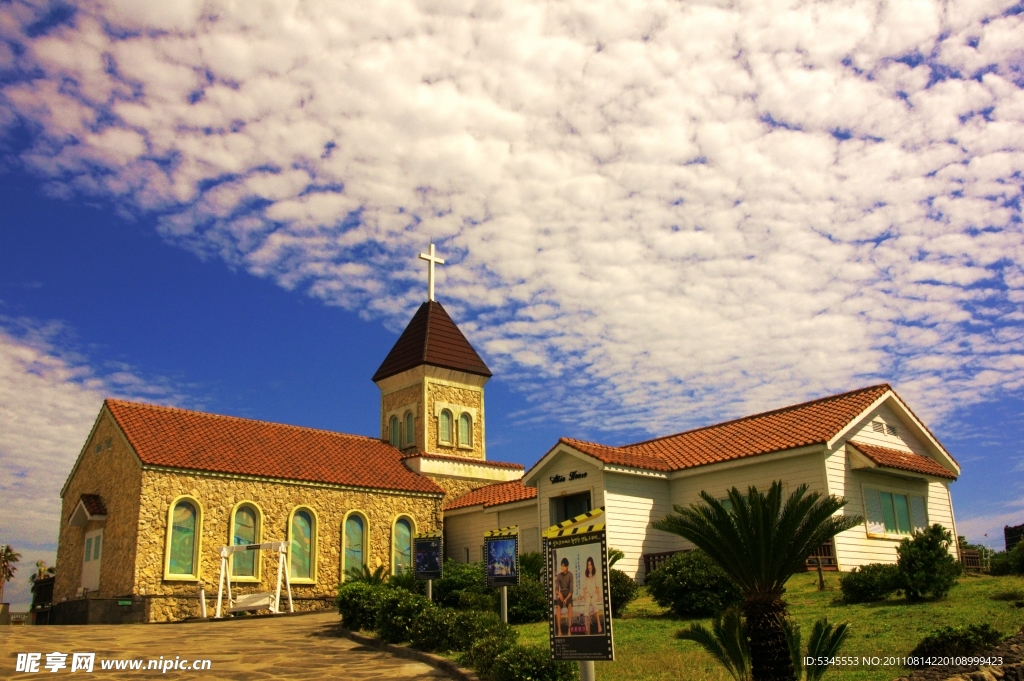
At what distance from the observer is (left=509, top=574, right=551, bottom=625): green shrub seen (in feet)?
61.5

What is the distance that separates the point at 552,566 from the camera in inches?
393

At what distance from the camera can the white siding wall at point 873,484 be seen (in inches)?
875

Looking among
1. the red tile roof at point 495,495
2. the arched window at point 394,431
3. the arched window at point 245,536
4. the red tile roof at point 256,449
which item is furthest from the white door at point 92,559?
the arched window at point 394,431

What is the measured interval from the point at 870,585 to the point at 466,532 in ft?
59.8

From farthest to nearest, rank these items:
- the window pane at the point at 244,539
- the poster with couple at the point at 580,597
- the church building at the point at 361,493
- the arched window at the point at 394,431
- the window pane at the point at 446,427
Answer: the arched window at the point at 394,431 < the window pane at the point at 446,427 < the window pane at the point at 244,539 < the church building at the point at 361,493 < the poster with couple at the point at 580,597

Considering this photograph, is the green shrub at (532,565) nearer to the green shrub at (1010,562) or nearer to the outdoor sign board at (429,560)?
the outdoor sign board at (429,560)

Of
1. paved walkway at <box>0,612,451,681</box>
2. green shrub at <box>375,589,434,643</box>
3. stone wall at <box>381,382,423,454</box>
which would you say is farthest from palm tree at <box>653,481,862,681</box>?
stone wall at <box>381,382,423,454</box>

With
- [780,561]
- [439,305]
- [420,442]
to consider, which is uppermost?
[439,305]

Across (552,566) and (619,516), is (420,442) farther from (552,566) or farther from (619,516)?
(552,566)

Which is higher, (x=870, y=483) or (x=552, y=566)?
(x=870, y=483)

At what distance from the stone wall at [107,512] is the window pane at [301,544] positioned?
517 centimetres

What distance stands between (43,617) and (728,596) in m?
23.5

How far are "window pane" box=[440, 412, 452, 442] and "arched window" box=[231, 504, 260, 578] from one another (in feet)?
36.0

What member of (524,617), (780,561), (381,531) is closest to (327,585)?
(381,531)
